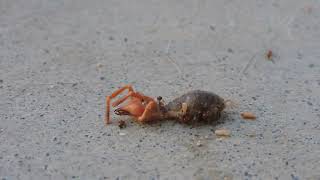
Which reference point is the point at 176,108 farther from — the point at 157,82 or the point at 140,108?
the point at 157,82

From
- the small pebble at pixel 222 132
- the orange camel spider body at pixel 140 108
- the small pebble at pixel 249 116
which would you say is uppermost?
the orange camel spider body at pixel 140 108

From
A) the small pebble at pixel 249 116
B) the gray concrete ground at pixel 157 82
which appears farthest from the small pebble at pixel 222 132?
the small pebble at pixel 249 116

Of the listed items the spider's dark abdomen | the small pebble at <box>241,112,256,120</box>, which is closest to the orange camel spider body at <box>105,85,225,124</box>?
the spider's dark abdomen

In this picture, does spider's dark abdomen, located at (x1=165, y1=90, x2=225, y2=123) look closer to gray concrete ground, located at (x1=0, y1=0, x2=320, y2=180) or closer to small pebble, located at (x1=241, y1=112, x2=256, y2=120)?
gray concrete ground, located at (x1=0, y1=0, x2=320, y2=180)

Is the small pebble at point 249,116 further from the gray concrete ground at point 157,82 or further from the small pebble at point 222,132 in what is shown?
the small pebble at point 222,132

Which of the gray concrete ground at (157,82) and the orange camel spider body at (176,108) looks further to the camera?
the orange camel spider body at (176,108)

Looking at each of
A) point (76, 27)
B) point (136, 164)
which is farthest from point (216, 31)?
point (136, 164)

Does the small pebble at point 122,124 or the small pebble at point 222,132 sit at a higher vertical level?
the small pebble at point 122,124
